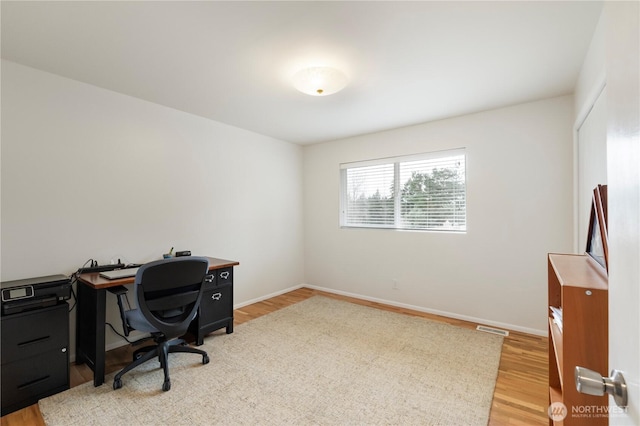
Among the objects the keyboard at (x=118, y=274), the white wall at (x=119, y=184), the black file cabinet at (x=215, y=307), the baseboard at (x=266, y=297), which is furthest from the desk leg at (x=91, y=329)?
the baseboard at (x=266, y=297)

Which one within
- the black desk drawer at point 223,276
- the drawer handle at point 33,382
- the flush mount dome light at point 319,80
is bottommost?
the drawer handle at point 33,382

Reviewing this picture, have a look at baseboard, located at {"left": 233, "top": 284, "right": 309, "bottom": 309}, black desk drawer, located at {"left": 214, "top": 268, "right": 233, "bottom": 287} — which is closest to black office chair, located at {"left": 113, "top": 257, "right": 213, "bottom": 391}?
black desk drawer, located at {"left": 214, "top": 268, "right": 233, "bottom": 287}

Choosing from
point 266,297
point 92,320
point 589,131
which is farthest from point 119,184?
point 589,131

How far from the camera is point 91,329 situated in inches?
89.7

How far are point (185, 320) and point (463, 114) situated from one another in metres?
3.63

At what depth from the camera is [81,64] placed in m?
2.27

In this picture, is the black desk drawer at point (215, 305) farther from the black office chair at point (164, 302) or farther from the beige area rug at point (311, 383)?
the black office chair at point (164, 302)

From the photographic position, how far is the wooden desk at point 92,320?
2.16m

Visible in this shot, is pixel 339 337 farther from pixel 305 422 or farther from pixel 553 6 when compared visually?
pixel 553 6

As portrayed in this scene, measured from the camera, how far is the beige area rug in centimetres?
182

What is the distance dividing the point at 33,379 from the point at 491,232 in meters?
4.25

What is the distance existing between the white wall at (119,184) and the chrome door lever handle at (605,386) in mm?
3340

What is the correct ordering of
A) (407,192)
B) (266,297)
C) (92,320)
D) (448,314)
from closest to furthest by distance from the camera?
(92,320), (448,314), (407,192), (266,297)

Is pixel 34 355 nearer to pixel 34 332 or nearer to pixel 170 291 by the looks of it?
pixel 34 332
